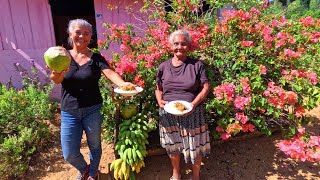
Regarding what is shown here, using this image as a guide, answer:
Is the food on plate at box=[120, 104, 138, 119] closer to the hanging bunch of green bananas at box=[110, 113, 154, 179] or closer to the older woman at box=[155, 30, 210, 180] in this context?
the hanging bunch of green bananas at box=[110, 113, 154, 179]

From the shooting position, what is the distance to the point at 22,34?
202 inches

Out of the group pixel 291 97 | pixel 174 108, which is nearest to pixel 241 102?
pixel 291 97

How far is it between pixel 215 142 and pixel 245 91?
109 cm

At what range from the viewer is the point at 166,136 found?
268 cm

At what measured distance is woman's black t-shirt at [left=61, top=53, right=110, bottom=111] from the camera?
2270 mm

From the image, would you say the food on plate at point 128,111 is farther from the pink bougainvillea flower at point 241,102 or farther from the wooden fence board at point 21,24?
the wooden fence board at point 21,24

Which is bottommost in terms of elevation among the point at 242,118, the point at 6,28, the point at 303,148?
the point at 303,148

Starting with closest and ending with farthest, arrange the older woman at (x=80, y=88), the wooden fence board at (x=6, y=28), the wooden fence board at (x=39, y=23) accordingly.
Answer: the older woman at (x=80, y=88)
the wooden fence board at (x=6, y=28)
the wooden fence board at (x=39, y=23)

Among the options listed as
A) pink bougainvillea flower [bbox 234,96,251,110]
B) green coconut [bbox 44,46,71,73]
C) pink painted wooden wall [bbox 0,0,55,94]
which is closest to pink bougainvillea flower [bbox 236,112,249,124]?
pink bougainvillea flower [bbox 234,96,251,110]

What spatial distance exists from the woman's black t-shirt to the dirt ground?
3.79 feet

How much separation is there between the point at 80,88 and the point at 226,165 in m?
2.11

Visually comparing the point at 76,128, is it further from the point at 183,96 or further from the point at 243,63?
the point at 243,63

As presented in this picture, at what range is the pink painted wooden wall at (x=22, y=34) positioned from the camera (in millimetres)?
4984

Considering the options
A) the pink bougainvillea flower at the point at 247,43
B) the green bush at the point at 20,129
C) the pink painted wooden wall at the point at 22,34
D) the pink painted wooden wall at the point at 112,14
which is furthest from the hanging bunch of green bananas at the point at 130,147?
the pink painted wooden wall at the point at 22,34
